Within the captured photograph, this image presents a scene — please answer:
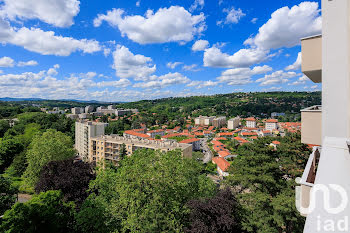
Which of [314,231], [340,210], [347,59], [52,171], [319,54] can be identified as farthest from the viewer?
[52,171]

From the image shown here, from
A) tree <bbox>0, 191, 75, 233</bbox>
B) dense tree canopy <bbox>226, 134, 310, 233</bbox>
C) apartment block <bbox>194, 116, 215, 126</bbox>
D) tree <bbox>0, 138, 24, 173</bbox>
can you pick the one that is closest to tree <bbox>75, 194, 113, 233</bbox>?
tree <bbox>0, 191, 75, 233</bbox>

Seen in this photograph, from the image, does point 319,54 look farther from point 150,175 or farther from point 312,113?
point 150,175


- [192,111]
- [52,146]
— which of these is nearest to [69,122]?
[52,146]

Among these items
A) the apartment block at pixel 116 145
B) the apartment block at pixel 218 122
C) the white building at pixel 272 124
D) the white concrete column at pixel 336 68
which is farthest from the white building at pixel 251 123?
the white concrete column at pixel 336 68

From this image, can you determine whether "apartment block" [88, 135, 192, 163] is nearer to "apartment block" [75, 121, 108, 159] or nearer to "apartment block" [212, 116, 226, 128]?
"apartment block" [75, 121, 108, 159]

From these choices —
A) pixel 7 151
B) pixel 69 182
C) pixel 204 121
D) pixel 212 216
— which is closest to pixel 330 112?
pixel 212 216

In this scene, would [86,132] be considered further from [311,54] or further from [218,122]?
[218,122]
